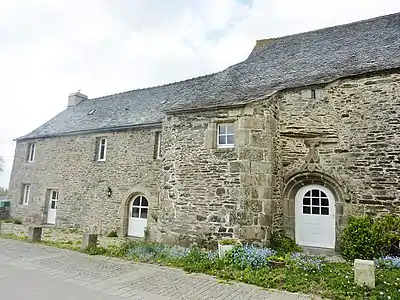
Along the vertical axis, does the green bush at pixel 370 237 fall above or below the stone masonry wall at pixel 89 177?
below

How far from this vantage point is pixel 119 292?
5180 mm

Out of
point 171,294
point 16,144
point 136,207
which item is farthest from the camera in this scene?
point 16,144

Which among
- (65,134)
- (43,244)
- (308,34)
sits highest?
(308,34)

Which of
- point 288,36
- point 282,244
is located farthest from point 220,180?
point 288,36

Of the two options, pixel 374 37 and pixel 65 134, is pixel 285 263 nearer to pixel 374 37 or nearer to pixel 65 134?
pixel 374 37

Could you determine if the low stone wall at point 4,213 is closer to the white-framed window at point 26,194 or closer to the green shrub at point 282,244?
the white-framed window at point 26,194

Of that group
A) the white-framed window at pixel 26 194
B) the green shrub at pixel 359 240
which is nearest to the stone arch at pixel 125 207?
the white-framed window at pixel 26 194

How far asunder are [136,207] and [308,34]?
36.8 feet

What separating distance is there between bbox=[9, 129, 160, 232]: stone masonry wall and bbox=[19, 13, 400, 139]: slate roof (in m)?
0.85

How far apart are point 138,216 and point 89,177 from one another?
3.56 m

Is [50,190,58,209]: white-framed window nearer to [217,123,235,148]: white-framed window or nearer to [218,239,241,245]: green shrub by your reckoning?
[217,123,235,148]: white-framed window

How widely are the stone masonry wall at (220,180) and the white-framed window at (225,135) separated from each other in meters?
0.18

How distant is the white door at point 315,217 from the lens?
30.2 feet

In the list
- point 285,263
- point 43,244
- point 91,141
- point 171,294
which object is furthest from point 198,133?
point 91,141
